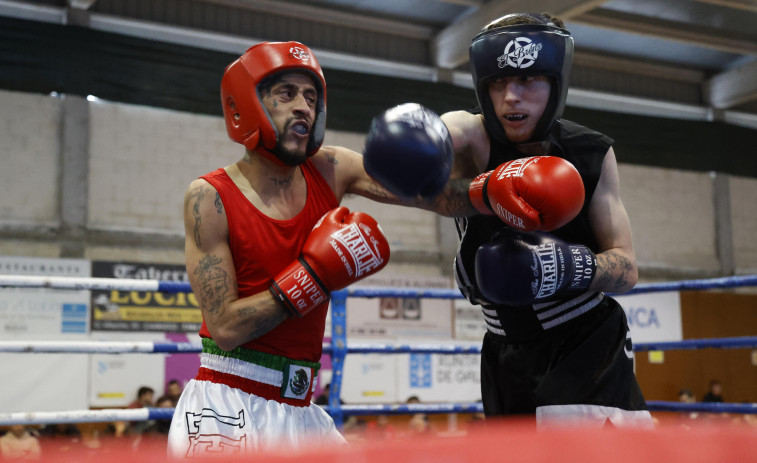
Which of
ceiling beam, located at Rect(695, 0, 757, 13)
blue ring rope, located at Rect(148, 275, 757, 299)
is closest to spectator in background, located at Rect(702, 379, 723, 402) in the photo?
ceiling beam, located at Rect(695, 0, 757, 13)

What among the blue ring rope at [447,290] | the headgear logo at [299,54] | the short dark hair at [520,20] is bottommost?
the blue ring rope at [447,290]

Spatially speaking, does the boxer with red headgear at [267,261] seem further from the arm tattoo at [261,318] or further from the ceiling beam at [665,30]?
the ceiling beam at [665,30]

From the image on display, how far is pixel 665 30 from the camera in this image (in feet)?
30.8

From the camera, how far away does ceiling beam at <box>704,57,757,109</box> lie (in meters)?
10.7

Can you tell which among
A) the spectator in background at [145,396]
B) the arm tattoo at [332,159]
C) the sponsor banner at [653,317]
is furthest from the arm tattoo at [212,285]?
the sponsor banner at [653,317]

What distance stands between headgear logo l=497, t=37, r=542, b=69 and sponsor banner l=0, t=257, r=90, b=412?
21.2ft

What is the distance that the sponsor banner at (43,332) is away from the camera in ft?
23.7

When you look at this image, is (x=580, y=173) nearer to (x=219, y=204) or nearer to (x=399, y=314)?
(x=219, y=204)

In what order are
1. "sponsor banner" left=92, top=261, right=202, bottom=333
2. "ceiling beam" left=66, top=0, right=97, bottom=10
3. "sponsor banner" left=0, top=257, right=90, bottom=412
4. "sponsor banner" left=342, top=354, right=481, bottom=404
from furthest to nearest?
1. "sponsor banner" left=342, top=354, right=481, bottom=404
2. "ceiling beam" left=66, top=0, right=97, bottom=10
3. "sponsor banner" left=92, top=261, right=202, bottom=333
4. "sponsor banner" left=0, top=257, right=90, bottom=412

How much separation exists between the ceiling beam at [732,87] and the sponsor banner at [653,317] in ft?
10.3

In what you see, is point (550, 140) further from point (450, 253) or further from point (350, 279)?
point (450, 253)

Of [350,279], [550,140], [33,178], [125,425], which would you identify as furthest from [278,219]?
[33,178]

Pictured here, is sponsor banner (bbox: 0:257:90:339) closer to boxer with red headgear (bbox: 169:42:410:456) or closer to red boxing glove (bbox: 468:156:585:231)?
boxer with red headgear (bbox: 169:42:410:456)

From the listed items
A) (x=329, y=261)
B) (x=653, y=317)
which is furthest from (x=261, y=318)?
(x=653, y=317)
